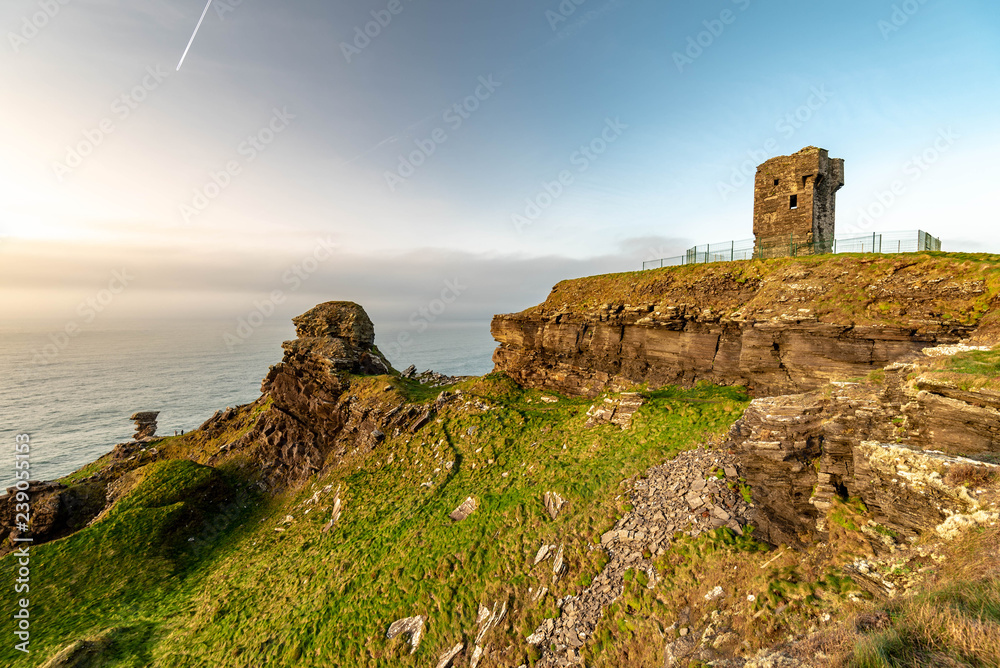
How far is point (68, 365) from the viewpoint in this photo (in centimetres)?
14688

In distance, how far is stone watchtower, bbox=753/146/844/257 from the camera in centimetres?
2866

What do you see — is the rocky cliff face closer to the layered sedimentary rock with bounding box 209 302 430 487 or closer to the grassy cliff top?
the grassy cliff top

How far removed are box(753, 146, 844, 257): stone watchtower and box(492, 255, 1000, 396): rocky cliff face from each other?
12384 mm

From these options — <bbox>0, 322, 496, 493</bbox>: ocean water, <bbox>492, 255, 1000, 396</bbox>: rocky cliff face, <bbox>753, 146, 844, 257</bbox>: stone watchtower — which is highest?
<bbox>753, 146, 844, 257</bbox>: stone watchtower

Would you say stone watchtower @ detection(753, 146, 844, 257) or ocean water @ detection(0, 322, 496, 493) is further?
ocean water @ detection(0, 322, 496, 493)

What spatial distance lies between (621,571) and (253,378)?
4914 inches

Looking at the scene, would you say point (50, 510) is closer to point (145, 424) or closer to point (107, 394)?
point (145, 424)

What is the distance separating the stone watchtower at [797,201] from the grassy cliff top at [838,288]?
11.5 metres

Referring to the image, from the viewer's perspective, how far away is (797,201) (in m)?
29.3

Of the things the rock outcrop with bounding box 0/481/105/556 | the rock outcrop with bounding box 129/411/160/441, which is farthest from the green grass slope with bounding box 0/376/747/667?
the rock outcrop with bounding box 129/411/160/441

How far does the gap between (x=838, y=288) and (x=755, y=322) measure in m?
3.46

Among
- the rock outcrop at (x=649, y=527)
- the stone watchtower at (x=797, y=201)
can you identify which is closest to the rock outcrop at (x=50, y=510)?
the rock outcrop at (x=649, y=527)

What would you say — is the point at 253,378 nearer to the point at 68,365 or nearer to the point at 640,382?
the point at 68,365

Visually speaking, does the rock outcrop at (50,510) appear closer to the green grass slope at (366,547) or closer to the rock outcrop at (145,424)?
the green grass slope at (366,547)
